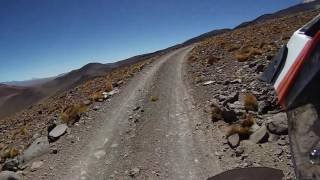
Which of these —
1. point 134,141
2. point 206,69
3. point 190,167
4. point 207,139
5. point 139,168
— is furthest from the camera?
point 206,69

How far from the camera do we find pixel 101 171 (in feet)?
39.6

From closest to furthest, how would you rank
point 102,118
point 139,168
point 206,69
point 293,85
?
point 293,85, point 139,168, point 102,118, point 206,69

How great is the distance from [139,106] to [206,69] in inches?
354

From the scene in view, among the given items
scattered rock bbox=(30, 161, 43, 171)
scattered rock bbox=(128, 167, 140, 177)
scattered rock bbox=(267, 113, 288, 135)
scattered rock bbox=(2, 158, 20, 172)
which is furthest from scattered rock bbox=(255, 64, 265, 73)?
scattered rock bbox=(2, 158, 20, 172)

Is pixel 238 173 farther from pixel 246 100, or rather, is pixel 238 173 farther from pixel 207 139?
pixel 246 100

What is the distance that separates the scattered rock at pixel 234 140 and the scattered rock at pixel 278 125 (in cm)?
105

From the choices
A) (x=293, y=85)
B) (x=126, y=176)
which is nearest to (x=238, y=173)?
(x=293, y=85)

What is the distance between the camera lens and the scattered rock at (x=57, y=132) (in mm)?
17016

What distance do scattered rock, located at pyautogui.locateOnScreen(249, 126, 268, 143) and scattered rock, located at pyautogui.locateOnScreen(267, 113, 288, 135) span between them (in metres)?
0.19

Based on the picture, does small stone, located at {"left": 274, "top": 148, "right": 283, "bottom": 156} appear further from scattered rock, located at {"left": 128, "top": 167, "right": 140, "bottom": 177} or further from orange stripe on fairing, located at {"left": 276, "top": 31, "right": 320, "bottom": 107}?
orange stripe on fairing, located at {"left": 276, "top": 31, "right": 320, "bottom": 107}

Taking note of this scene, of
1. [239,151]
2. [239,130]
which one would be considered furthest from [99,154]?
[239,151]

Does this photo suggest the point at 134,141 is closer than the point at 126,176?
No

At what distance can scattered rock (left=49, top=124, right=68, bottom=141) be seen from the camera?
17016 millimetres

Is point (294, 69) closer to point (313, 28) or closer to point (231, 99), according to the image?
point (313, 28)
